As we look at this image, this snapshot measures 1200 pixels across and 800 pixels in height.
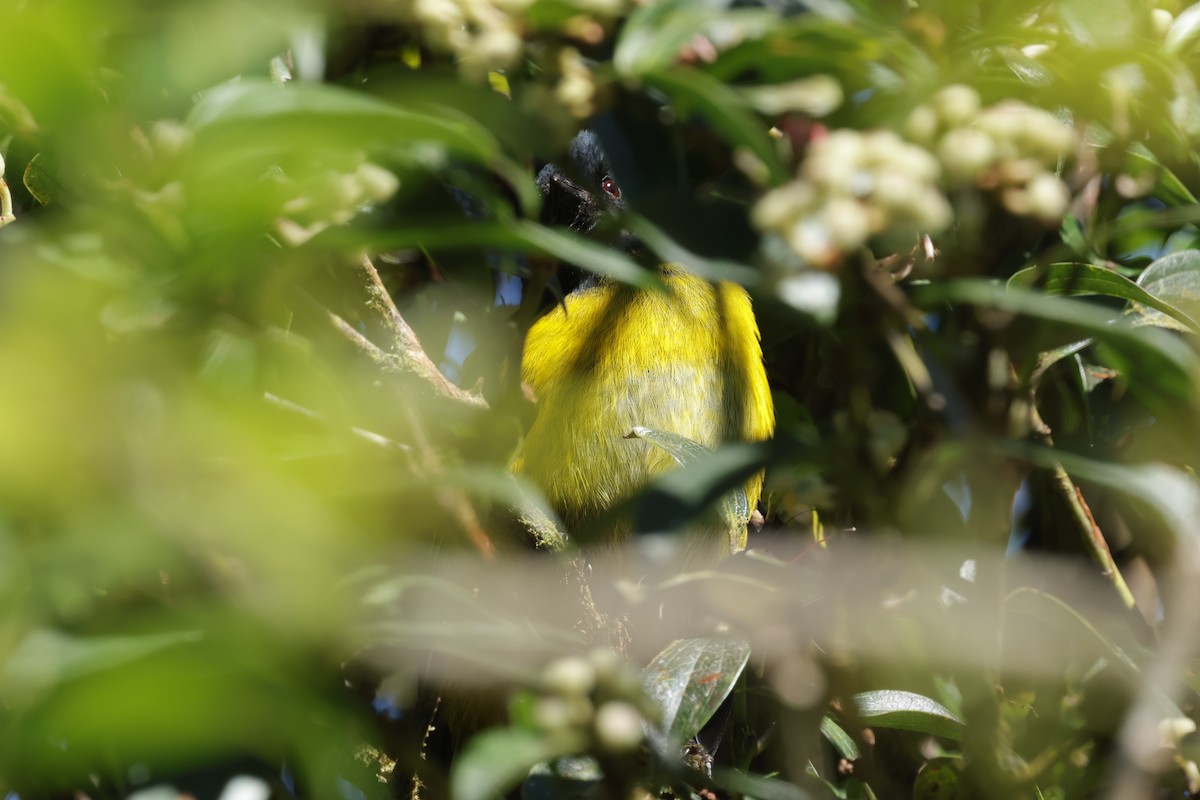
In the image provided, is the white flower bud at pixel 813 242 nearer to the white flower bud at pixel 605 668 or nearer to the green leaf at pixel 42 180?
the white flower bud at pixel 605 668

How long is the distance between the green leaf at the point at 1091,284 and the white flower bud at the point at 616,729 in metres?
0.61

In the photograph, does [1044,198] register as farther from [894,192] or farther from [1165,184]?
[1165,184]

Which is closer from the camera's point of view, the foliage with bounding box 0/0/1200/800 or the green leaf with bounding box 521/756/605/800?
the foliage with bounding box 0/0/1200/800

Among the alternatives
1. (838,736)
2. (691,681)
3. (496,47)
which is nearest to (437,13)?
(496,47)

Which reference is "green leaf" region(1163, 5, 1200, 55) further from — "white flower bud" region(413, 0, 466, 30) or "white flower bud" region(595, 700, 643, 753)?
"white flower bud" region(595, 700, 643, 753)

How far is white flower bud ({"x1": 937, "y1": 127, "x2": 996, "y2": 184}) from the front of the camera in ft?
2.33

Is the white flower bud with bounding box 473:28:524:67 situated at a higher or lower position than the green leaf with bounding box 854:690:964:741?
higher

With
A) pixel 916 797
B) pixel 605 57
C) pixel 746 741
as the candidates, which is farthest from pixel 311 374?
pixel 746 741

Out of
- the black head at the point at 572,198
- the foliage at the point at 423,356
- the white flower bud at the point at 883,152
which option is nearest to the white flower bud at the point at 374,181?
the foliage at the point at 423,356

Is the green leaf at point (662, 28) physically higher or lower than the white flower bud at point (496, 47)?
higher

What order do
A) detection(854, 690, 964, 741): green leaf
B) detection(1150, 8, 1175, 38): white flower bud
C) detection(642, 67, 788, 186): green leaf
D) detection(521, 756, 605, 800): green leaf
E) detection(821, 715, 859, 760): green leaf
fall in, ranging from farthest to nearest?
1. detection(821, 715, 859, 760): green leaf
2. detection(854, 690, 964, 741): green leaf
3. detection(521, 756, 605, 800): green leaf
4. detection(1150, 8, 1175, 38): white flower bud
5. detection(642, 67, 788, 186): green leaf

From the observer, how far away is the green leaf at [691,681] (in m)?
1.23

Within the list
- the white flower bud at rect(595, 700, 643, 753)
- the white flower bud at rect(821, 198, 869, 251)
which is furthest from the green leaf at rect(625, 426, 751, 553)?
the white flower bud at rect(821, 198, 869, 251)

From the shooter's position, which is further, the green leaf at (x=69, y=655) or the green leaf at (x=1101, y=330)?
the green leaf at (x=1101, y=330)
